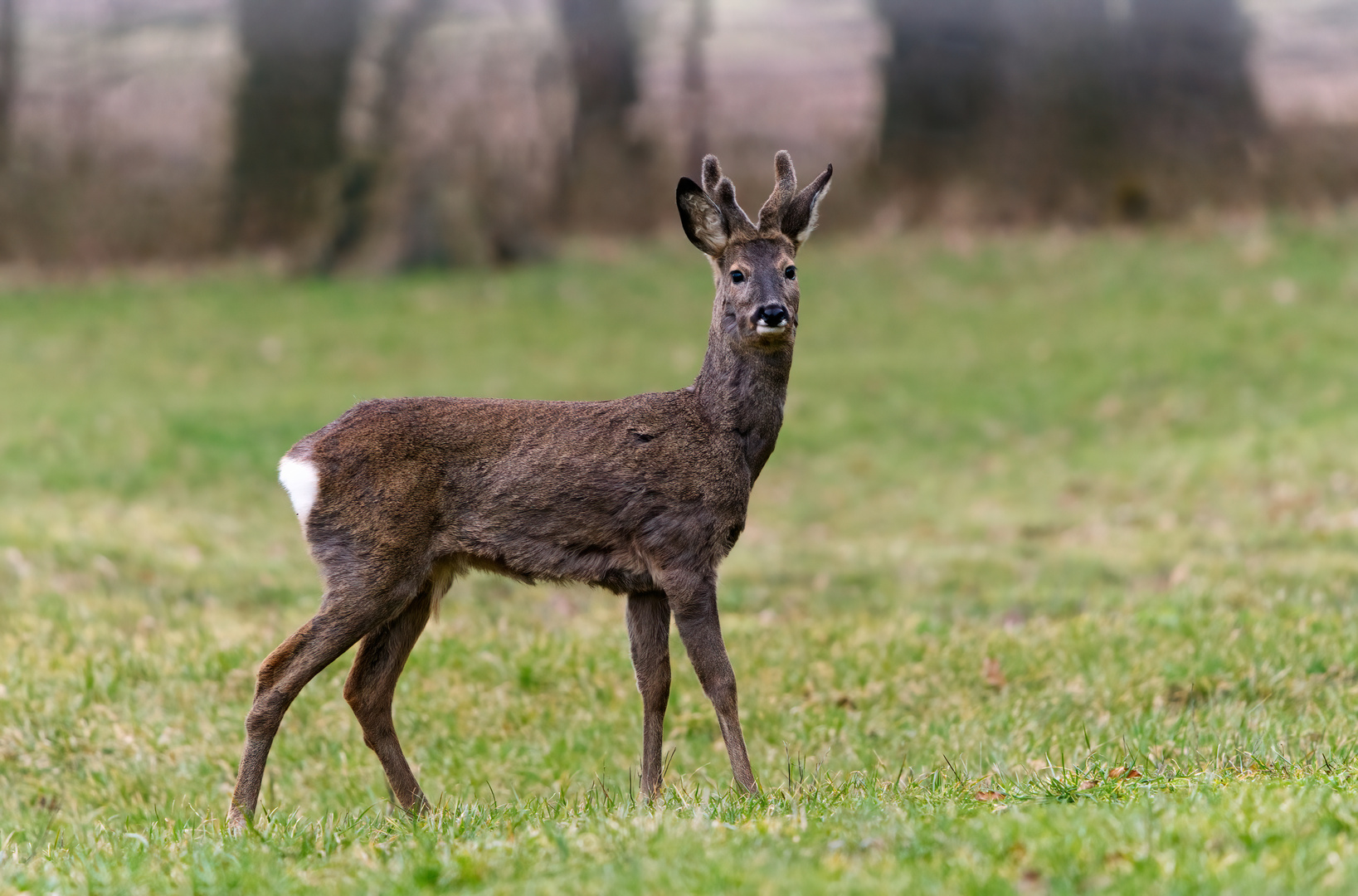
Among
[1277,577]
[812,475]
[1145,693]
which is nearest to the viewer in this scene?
[1145,693]

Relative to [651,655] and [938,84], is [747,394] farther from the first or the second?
[938,84]

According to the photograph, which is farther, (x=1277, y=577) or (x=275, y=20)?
(x=275, y=20)

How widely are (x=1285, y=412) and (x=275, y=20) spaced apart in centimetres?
1809

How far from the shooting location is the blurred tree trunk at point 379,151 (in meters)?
23.2

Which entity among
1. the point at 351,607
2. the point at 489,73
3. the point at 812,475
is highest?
the point at 489,73

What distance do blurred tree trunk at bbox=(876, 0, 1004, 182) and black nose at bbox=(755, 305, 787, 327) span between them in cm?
1987

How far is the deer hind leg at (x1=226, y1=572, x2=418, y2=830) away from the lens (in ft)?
18.1

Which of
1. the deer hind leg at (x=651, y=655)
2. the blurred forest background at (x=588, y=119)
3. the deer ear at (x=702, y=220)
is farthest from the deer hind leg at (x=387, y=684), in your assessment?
the blurred forest background at (x=588, y=119)

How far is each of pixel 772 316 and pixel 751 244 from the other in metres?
0.40

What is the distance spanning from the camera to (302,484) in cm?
566

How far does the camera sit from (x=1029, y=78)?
2481 cm

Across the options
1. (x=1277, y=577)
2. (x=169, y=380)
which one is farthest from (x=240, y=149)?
(x=1277, y=577)

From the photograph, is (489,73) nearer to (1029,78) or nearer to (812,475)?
(1029,78)

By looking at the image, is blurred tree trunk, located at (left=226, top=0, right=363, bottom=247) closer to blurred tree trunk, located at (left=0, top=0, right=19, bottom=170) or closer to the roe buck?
blurred tree trunk, located at (left=0, top=0, right=19, bottom=170)
